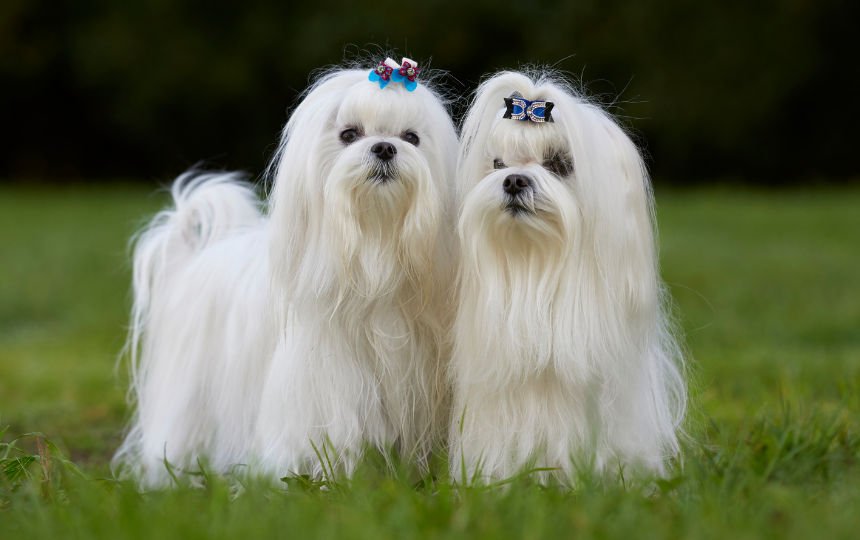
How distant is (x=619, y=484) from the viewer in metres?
2.43

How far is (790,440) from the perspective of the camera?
9.55ft

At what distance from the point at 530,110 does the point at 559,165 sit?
183mm

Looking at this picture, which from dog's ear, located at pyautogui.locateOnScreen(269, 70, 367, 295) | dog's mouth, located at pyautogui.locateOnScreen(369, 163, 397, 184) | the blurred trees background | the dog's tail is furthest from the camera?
the blurred trees background

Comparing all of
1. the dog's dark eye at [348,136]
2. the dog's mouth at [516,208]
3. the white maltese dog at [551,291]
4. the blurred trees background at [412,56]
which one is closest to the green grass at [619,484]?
the white maltese dog at [551,291]

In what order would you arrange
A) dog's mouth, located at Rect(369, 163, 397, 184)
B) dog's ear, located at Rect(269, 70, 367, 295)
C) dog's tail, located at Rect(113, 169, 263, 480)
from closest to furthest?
1. dog's mouth, located at Rect(369, 163, 397, 184)
2. dog's ear, located at Rect(269, 70, 367, 295)
3. dog's tail, located at Rect(113, 169, 263, 480)

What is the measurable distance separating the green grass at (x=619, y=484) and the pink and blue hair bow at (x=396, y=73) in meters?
1.18

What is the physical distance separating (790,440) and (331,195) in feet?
5.74

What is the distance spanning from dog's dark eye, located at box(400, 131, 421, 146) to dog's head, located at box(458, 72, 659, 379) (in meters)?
0.21

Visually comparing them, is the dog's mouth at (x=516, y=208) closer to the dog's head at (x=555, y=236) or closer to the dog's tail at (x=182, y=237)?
the dog's head at (x=555, y=236)

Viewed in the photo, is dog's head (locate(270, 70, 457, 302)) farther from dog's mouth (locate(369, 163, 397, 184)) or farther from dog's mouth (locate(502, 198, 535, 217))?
dog's mouth (locate(502, 198, 535, 217))

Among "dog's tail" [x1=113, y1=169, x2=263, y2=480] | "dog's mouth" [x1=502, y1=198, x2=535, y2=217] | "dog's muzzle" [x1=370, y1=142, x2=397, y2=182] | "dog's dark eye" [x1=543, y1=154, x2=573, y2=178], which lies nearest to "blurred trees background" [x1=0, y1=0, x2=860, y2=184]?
"dog's tail" [x1=113, y1=169, x2=263, y2=480]

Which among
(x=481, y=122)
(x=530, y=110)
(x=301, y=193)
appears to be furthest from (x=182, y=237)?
(x=530, y=110)

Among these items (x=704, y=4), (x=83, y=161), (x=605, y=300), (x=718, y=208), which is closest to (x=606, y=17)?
(x=704, y=4)

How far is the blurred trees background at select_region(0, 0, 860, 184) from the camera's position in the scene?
14.6 metres
